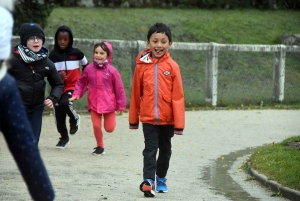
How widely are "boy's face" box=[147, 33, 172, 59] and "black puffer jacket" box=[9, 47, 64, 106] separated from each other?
53.6 inches

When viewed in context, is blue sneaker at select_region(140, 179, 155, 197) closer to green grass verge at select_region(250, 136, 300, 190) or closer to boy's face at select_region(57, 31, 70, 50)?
green grass verge at select_region(250, 136, 300, 190)

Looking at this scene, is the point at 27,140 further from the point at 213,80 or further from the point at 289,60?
the point at 289,60

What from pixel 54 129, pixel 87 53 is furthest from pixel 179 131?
pixel 87 53

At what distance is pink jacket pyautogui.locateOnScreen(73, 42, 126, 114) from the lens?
11484 mm

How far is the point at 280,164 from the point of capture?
1020 cm

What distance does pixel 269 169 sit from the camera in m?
10.0

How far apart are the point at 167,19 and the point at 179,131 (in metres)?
24.6

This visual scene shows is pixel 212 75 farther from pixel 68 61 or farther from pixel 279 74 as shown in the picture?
pixel 68 61

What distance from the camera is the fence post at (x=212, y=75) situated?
798 inches

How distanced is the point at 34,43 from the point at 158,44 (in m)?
1.47

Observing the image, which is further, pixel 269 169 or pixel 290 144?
pixel 290 144

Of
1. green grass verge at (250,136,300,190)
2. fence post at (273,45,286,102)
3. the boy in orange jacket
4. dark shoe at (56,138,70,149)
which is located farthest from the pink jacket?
fence post at (273,45,286,102)

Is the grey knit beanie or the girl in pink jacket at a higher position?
the grey knit beanie

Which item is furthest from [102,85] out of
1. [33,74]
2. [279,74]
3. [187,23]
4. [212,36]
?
[187,23]
